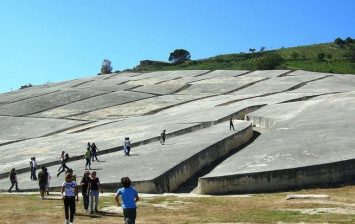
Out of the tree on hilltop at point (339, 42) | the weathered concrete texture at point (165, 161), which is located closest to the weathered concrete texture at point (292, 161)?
the weathered concrete texture at point (165, 161)

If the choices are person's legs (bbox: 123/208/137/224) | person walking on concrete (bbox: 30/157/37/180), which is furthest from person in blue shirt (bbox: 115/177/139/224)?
person walking on concrete (bbox: 30/157/37/180)

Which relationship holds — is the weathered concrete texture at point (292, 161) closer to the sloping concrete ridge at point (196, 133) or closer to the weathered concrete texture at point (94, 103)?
the sloping concrete ridge at point (196, 133)

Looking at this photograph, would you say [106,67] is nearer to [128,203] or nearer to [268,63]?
[268,63]

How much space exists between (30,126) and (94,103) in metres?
12.6

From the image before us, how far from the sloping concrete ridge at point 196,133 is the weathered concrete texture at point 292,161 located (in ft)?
0.13

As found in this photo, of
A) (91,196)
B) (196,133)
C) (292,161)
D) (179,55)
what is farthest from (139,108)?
(179,55)

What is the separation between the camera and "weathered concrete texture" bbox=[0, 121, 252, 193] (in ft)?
75.7

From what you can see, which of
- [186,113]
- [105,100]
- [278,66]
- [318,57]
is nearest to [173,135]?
[186,113]

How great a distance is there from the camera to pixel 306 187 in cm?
2175

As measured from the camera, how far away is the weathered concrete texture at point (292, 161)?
21.9m

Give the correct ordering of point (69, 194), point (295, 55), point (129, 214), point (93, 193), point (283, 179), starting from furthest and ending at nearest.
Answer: point (295, 55) → point (283, 179) → point (93, 193) → point (69, 194) → point (129, 214)

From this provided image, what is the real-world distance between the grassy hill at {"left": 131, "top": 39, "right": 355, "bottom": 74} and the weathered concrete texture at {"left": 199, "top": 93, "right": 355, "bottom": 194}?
218 feet

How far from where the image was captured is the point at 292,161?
2333 cm

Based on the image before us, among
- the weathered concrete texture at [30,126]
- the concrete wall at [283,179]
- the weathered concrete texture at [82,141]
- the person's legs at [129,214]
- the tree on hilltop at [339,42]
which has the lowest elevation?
the concrete wall at [283,179]
